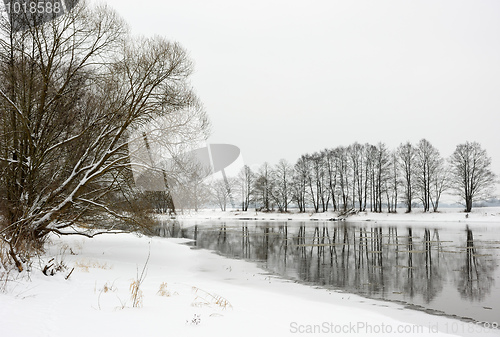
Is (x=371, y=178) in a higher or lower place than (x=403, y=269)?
higher

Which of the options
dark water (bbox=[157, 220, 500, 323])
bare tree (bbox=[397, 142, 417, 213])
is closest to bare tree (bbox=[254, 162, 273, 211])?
bare tree (bbox=[397, 142, 417, 213])

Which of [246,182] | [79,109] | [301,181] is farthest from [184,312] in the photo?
[246,182]

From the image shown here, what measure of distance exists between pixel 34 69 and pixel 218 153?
7940 millimetres

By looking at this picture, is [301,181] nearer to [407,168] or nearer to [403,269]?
[407,168]

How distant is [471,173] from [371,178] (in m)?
17.4

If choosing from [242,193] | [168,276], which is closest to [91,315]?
[168,276]

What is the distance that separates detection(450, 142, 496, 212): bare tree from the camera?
197 feet

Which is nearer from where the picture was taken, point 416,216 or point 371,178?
point 416,216

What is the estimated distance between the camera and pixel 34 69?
12820mm

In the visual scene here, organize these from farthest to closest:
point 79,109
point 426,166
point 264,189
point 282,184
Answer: point 282,184, point 264,189, point 426,166, point 79,109

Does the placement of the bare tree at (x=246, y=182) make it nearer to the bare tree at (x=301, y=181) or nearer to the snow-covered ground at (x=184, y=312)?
the bare tree at (x=301, y=181)

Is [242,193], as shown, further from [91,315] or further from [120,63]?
[91,315]

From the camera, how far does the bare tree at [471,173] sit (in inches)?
2365

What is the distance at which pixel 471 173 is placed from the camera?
202ft
